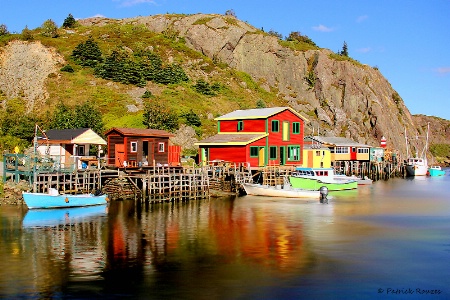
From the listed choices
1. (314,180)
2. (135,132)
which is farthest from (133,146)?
(314,180)

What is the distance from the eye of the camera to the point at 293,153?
6631cm

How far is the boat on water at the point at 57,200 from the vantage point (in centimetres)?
4150

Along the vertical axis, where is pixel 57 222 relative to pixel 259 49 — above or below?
below

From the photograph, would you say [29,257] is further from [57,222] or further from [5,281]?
[57,222]

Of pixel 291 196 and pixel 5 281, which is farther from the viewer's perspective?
pixel 291 196

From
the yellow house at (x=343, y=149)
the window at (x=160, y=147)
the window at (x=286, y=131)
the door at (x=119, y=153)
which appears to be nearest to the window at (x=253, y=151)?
the window at (x=286, y=131)

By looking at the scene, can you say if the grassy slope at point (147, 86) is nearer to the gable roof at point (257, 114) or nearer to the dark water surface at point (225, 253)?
the gable roof at point (257, 114)

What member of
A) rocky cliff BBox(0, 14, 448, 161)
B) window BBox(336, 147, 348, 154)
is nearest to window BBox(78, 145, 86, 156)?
window BBox(336, 147, 348, 154)

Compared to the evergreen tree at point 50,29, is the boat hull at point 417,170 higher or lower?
lower

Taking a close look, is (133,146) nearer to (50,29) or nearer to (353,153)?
(353,153)

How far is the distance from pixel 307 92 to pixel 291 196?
81401 millimetres

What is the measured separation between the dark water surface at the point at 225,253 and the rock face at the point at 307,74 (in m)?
82.3

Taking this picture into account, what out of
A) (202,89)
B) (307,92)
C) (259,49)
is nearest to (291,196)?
(202,89)

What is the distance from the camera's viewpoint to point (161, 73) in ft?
344
